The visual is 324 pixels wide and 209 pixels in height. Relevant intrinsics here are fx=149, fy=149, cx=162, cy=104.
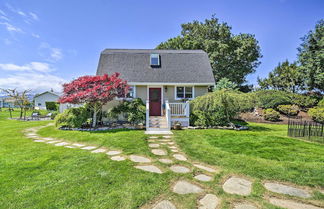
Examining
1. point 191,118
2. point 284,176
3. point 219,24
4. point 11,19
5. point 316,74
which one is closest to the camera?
point 284,176

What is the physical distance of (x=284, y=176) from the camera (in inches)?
123

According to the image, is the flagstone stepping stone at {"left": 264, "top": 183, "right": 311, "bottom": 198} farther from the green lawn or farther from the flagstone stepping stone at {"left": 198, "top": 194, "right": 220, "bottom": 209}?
the flagstone stepping stone at {"left": 198, "top": 194, "right": 220, "bottom": 209}

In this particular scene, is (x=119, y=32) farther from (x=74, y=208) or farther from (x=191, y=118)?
(x=74, y=208)

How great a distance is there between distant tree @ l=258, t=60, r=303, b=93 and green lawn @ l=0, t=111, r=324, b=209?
21.4 m

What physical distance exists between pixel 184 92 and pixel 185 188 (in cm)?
921

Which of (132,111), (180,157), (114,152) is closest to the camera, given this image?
(180,157)

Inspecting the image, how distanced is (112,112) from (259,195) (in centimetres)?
844

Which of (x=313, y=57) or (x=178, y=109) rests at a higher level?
(x=313, y=57)

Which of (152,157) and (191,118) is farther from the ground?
(191,118)

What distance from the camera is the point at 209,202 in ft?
7.48

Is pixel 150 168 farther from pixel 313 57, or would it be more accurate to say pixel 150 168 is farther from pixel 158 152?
pixel 313 57

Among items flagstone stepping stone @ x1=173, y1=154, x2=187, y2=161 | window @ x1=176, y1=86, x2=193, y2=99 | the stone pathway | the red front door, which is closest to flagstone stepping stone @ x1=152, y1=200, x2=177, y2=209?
the stone pathway

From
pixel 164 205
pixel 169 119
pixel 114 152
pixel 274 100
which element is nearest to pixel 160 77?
pixel 169 119

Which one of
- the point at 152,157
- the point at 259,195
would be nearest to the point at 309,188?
the point at 259,195
